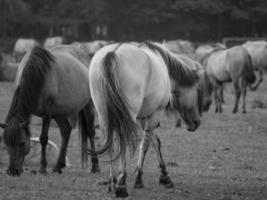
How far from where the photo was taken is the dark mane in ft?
29.7

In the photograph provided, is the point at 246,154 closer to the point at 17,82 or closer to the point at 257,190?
the point at 257,190

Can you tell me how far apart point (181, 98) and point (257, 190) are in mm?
1606

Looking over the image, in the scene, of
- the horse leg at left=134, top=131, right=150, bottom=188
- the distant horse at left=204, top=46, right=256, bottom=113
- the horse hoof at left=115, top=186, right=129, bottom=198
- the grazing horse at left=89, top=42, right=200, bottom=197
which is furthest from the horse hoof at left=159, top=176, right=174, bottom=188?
the distant horse at left=204, top=46, right=256, bottom=113

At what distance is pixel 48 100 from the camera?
924cm

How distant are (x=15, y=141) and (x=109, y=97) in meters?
1.67

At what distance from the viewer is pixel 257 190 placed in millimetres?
8883

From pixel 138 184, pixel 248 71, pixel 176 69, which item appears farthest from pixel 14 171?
pixel 248 71

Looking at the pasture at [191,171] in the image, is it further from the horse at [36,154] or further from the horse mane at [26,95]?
the horse mane at [26,95]

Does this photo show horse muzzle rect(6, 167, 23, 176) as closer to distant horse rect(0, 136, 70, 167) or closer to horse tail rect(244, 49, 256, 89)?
distant horse rect(0, 136, 70, 167)

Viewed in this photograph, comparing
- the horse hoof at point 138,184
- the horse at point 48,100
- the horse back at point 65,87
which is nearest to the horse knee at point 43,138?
the horse at point 48,100

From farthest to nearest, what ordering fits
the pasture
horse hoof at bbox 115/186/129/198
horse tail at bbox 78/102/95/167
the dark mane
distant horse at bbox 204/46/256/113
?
distant horse at bbox 204/46/256/113 → horse tail at bbox 78/102/95/167 → the dark mane → the pasture → horse hoof at bbox 115/186/129/198

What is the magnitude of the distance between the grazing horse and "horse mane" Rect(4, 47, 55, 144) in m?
1.20

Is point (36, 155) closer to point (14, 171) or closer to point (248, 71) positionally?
point (14, 171)

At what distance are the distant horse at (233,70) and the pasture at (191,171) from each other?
3.41 m
